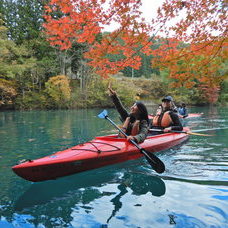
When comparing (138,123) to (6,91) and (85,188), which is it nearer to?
(85,188)

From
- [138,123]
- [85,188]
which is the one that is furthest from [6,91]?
[85,188]

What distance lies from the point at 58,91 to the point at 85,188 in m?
22.6

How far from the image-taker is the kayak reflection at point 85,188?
3365mm

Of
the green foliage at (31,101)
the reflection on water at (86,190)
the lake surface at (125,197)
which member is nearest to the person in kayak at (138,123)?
the lake surface at (125,197)

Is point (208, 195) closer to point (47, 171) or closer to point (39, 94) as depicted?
point (47, 171)

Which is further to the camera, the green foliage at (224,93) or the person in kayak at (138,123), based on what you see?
the green foliage at (224,93)

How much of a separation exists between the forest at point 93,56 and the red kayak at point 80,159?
1.86 metres

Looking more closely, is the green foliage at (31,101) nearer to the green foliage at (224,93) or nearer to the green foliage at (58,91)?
the green foliage at (58,91)

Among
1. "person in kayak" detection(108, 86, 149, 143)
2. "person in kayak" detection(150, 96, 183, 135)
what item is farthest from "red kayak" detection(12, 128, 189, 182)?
"person in kayak" detection(150, 96, 183, 135)

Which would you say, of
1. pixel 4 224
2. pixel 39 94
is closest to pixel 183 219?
pixel 4 224

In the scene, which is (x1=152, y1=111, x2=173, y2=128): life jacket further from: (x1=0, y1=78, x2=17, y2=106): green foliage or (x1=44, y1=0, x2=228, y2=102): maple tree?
(x1=0, y1=78, x2=17, y2=106): green foliage

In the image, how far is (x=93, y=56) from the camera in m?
5.47

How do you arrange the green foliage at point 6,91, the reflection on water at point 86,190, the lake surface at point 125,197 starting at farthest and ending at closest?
the green foliage at point 6,91 → the reflection on water at point 86,190 → the lake surface at point 125,197

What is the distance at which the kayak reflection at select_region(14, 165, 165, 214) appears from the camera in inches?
132
